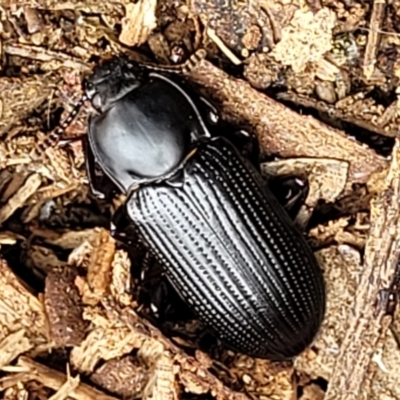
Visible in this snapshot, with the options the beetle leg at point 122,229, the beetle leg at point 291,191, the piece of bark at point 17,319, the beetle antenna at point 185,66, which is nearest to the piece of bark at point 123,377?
the piece of bark at point 17,319

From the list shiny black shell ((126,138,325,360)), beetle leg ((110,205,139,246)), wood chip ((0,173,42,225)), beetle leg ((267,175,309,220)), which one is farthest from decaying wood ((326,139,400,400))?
wood chip ((0,173,42,225))

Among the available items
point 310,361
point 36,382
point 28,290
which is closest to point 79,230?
point 28,290

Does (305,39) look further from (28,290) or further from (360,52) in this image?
(28,290)

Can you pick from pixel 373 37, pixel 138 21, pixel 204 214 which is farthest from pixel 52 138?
pixel 373 37

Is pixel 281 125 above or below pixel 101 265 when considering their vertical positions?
above

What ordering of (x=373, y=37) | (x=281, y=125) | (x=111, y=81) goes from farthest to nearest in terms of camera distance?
(x=281, y=125) < (x=111, y=81) < (x=373, y=37)

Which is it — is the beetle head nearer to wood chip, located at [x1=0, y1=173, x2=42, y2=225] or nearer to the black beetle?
the black beetle

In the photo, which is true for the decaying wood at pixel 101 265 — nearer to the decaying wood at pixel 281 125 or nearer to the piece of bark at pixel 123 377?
the piece of bark at pixel 123 377

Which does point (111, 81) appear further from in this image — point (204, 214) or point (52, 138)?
point (204, 214)
